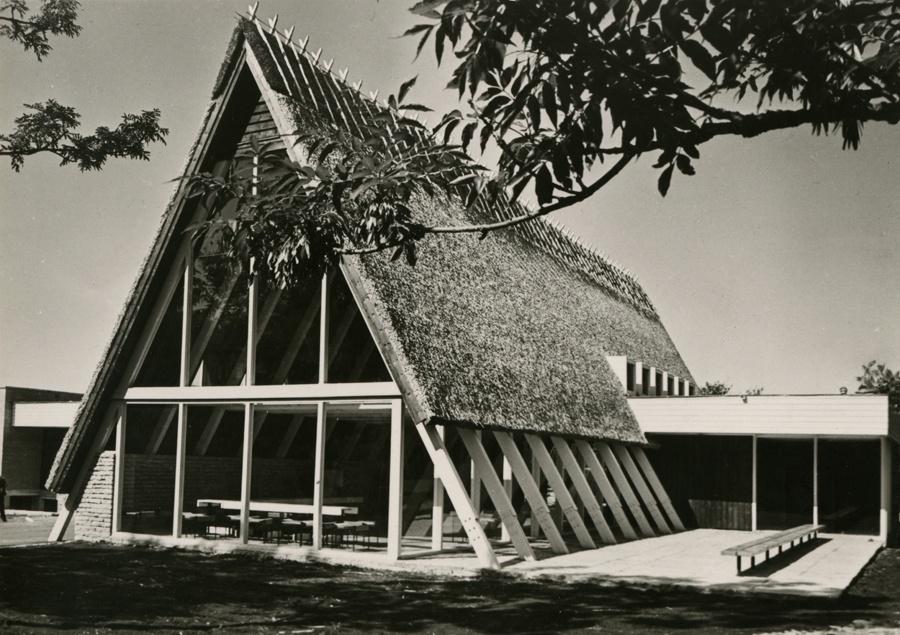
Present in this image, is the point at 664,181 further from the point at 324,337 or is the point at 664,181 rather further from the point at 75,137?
the point at 75,137

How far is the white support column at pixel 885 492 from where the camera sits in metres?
19.7

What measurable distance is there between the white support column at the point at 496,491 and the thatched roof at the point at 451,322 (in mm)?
307

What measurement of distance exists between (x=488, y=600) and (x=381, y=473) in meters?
4.85

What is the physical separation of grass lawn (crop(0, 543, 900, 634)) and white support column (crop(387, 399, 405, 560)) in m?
0.71

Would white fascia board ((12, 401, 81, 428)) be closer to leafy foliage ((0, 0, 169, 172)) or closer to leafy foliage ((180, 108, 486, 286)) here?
leafy foliage ((0, 0, 169, 172))

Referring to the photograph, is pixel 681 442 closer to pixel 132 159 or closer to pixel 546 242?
pixel 546 242

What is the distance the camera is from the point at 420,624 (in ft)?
31.1

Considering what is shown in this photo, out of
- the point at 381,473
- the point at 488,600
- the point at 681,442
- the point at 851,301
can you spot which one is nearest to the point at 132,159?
the point at 381,473

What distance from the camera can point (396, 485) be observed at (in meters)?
13.9

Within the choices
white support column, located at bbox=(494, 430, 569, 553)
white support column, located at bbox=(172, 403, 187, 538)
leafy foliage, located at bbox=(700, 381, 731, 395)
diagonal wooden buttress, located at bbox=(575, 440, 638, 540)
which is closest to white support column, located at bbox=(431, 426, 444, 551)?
white support column, located at bbox=(494, 430, 569, 553)

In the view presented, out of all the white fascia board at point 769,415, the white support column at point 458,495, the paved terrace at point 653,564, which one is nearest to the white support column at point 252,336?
the paved terrace at point 653,564

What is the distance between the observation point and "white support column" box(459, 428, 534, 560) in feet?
45.3

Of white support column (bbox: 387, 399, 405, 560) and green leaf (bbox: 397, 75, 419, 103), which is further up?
green leaf (bbox: 397, 75, 419, 103)

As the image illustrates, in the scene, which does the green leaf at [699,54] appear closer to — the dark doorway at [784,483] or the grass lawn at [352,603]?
the grass lawn at [352,603]
